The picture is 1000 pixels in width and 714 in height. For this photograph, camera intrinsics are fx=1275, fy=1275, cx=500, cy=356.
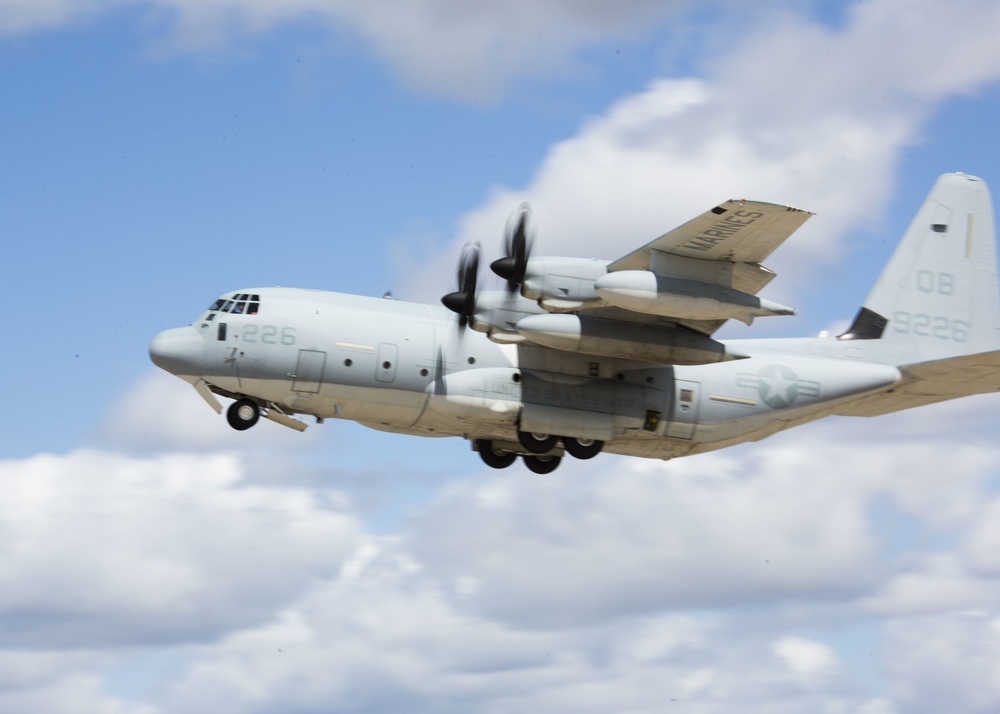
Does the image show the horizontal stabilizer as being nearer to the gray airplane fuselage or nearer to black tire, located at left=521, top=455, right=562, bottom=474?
the gray airplane fuselage

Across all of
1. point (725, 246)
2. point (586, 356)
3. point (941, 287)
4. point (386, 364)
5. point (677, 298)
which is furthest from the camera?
point (941, 287)

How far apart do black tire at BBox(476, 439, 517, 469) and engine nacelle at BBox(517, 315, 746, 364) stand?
3.49 m

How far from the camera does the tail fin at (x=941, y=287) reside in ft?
93.1

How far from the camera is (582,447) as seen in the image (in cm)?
2664

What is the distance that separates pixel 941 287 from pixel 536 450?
10.2 m

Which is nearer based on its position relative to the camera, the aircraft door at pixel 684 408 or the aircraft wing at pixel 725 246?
the aircraft wing at pixel 725 246

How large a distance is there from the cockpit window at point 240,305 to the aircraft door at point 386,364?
2545 mm

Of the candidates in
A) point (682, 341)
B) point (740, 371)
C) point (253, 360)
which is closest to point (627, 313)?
point (682, 341)

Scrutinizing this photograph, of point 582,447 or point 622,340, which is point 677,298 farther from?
point 582,447

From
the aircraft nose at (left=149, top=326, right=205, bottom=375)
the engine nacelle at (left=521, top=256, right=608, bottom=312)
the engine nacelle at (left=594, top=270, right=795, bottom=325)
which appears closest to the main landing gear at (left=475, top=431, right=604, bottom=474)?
the engine nacelle at (left=521, top=256, right=608, bottom=312)

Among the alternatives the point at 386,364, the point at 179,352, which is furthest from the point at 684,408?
the point at 179,352

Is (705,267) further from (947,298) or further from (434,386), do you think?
(947,298)

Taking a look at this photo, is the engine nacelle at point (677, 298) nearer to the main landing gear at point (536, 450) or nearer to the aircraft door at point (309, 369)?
the main landing gear at point (536, 450)

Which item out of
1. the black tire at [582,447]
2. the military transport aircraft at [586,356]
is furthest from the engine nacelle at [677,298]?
the black tire at [582,447]
